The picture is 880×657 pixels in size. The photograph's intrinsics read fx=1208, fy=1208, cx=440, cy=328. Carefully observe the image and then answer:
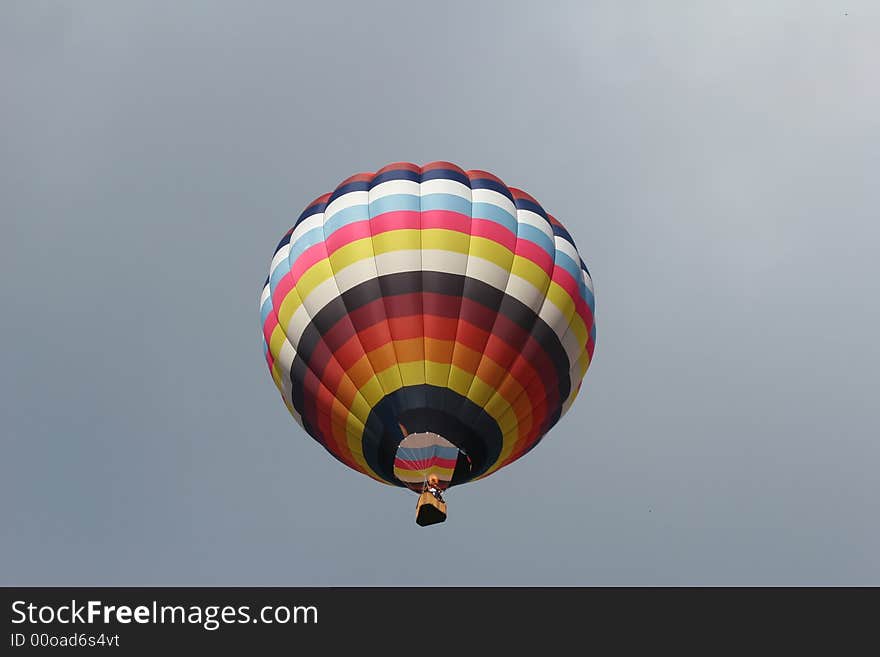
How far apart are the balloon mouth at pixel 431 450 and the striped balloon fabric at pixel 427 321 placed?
0.04 meters

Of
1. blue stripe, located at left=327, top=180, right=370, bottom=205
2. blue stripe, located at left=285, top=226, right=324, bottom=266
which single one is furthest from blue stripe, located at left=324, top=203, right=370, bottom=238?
blue stripe, located at left=327, top=180, right=370, bottom=205

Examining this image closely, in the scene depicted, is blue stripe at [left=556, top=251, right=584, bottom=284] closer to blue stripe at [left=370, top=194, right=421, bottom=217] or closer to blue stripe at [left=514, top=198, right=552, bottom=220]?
blue stripe at [left=514, top=198, right=552, bottom=220]

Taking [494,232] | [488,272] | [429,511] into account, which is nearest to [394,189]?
[494,232]

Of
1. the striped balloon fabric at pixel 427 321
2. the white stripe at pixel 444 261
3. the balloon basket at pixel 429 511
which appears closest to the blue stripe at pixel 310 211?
the striped balloon fabric at pixel 427 321

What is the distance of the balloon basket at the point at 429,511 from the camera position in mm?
19484

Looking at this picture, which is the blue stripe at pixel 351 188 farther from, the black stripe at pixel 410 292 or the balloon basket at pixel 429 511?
the balloon basket at pixel 429 511

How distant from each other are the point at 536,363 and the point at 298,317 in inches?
162

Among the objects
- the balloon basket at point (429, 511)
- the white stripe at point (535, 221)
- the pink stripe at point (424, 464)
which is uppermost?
the white stripe at point (535, 221)

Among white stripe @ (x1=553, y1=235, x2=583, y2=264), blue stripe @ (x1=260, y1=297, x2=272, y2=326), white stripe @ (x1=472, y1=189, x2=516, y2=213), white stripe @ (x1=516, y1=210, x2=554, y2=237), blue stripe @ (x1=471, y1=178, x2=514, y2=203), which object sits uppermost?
blue stripe @ (x1=471, y1=178, x2=514, y2=203)

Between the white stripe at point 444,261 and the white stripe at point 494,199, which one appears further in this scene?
the white stripe at point 494,199

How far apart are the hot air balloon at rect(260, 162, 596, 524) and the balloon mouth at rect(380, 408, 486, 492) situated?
23 millimetres

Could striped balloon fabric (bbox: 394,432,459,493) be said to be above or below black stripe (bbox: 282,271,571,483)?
below

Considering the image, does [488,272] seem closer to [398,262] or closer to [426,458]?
[398,262]

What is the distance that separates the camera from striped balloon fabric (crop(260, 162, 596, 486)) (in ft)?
64.6
